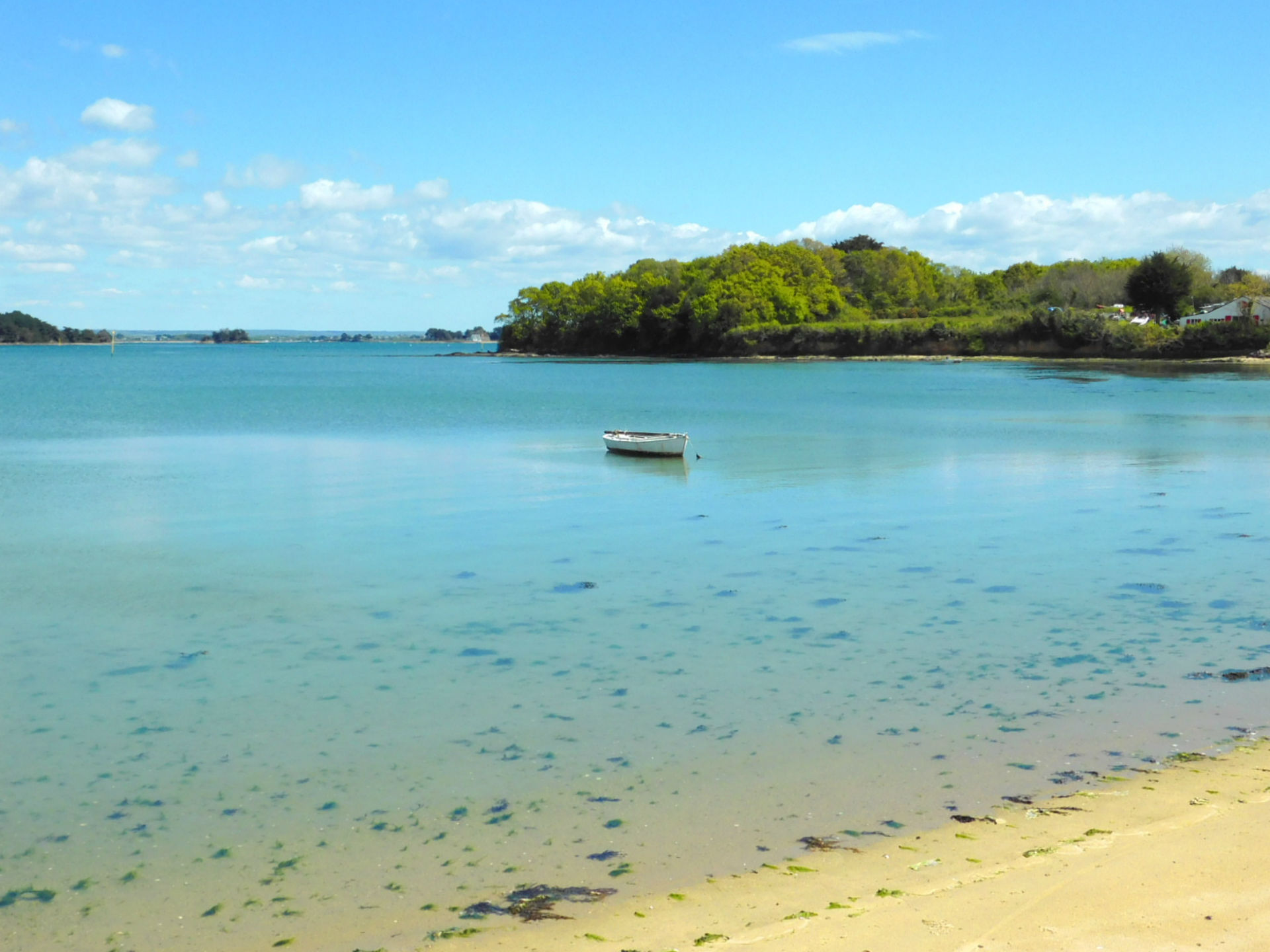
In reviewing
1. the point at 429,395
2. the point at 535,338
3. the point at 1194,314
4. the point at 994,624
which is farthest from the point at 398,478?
the point at 535,338

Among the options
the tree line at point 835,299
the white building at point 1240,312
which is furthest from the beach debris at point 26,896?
the tree line at point 835,299

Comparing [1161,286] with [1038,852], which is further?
[1161,286]

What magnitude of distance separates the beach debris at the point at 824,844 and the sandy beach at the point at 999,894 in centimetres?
5

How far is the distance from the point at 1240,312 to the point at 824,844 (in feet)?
347

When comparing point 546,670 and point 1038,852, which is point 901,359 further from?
point 1038,852

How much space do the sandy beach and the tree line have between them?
10783cm

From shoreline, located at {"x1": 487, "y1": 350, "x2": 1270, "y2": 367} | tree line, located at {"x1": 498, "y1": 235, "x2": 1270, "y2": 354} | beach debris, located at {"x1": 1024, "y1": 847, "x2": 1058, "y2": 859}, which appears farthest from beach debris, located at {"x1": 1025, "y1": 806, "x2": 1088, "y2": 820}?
tree line, located at {"x1": 498, "y1": 235, "x2": 1270, "y2": 354}

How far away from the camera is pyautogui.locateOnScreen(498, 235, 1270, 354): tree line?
4582 inches

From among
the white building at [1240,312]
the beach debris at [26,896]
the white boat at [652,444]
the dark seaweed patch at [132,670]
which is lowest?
the beach debris at [26,896]

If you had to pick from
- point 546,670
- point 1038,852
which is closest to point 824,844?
point 1038,852

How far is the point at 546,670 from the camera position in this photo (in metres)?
10.2

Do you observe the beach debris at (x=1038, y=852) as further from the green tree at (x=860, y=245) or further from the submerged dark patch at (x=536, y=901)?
the green tree at (x=860, y=245)

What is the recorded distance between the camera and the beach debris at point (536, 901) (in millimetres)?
5750

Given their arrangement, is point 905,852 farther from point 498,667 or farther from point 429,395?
point 429,395
